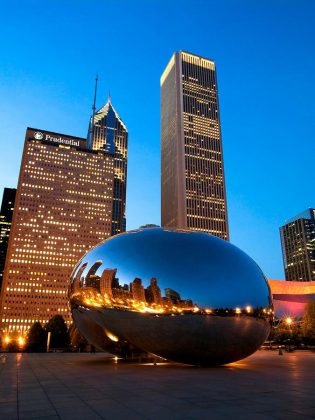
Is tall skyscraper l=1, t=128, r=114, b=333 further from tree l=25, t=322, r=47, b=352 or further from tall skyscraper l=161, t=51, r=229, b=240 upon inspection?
tree l=25, t=322, r=47, b=352

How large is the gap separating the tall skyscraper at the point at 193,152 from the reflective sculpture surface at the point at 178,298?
147799 millimetres

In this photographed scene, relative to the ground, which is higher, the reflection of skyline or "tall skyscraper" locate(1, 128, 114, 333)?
"tall skyscraper" locate(1, 128, 114, 333)

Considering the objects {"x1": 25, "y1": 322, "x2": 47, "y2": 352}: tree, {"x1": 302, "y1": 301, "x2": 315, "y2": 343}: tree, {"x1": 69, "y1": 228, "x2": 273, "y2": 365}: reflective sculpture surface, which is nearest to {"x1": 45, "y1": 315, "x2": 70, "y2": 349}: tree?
{"x1": 25, "y1": 322, "x2": 47, "y2": 352}: tree

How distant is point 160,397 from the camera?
800 centimetres

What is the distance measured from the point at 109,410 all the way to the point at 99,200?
618ft

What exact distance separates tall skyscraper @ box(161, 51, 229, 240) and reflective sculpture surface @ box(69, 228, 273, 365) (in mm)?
147799

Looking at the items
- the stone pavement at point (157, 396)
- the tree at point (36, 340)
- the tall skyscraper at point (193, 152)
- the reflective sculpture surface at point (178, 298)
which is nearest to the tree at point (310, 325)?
the tree at point (36, 340)

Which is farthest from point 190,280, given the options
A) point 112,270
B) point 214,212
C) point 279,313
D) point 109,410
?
point 214,212

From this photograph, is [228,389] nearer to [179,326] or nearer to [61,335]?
[179,326]

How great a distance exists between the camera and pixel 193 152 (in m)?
179

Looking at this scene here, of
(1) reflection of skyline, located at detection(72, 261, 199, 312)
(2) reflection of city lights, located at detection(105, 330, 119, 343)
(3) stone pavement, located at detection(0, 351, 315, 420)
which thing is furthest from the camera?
(2) reflection of city lights, located at detection(105, 330, 119, 343)

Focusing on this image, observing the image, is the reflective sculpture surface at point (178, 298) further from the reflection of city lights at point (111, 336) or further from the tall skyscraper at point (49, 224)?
the tall skyscraper at point (49, 224)

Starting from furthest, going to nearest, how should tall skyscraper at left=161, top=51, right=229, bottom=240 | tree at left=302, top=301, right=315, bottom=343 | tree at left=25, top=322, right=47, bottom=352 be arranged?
tall skyscraper at left=161, top=51, right=229, bottom=240
tree at left=302, top=301, right=315, bottom=343
tree at left=25, top=322, right=47, bottom=352

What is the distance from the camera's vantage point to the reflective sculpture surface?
12602mm
